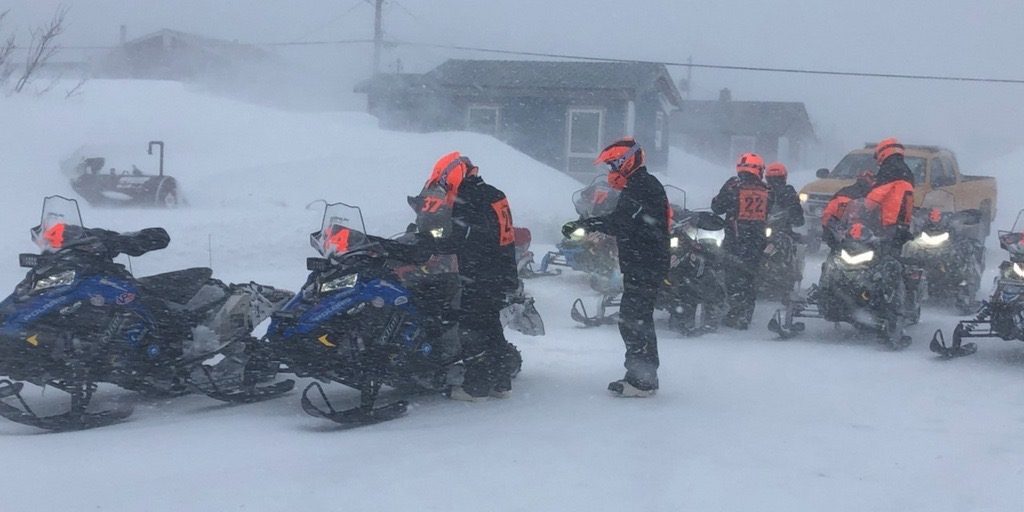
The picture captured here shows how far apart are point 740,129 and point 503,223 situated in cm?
4672

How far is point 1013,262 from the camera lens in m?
9.21

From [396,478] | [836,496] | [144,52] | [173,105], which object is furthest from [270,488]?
[144,52]

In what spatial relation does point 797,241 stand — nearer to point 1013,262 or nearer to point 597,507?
point 1013,262

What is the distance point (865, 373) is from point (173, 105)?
73.5 ft

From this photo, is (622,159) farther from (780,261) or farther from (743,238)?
(780,261)

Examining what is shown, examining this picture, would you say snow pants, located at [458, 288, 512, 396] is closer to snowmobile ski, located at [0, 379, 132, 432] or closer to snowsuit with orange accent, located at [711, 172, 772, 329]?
snowmobile ski, located at [0, 379, 132, 432]

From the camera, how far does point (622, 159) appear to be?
25.1ft

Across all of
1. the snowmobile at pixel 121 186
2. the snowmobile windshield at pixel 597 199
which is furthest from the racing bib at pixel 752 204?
the snowmobile at pixel 121 186

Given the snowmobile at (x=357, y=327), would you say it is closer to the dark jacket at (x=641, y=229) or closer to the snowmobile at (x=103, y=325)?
the snowmobile at (x=103, y=325)

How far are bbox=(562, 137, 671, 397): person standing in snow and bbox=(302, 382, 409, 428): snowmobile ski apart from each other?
173cm

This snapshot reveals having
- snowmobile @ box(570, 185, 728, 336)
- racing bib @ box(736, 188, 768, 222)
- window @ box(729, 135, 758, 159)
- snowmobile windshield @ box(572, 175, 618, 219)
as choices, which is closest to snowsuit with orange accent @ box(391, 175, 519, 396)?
snowmobile @ box(570, 185, 728, 336)

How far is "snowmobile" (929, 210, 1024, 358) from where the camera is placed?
8.77 metres

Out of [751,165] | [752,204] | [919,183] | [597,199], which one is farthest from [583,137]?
[752,204]

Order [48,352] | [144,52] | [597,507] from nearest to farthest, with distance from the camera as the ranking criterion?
[597,507] → [48,352] → [144,52]
